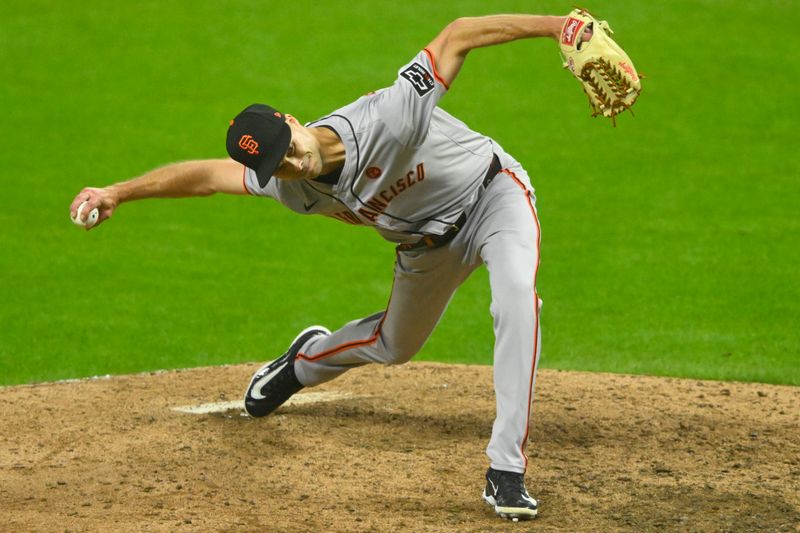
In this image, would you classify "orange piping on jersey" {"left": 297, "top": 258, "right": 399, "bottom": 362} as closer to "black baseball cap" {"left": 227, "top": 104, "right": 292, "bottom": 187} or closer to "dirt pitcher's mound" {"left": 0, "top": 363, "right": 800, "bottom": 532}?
"dirt pitcher's mound" {"left": 0, "top": 363, "right": 800, "bottom": 532}

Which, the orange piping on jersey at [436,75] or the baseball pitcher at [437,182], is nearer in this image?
the baseball pitcher at [437,182]

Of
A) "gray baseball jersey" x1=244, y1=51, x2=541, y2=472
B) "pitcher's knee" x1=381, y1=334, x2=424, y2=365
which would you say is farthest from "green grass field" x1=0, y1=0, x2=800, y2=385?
"gray baseball jersey" x1=244, y1=51, x2=541, y2=472

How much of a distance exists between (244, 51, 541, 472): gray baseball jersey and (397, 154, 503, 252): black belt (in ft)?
0.07

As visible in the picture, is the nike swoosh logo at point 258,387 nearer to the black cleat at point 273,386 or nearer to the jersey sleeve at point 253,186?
the black cleat at point 273,386

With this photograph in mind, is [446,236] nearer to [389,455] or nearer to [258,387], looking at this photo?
[389,455]

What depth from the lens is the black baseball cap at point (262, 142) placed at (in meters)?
4.18

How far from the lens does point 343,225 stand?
1009 cm

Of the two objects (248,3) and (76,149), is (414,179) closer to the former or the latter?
(76,149)

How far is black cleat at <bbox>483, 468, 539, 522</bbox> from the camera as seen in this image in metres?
4.29

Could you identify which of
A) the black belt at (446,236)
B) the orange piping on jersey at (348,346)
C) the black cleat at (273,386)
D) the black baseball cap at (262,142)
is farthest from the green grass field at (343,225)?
the black baseball cap at (262,142)

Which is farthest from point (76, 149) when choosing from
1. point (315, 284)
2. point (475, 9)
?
point (475, 9)

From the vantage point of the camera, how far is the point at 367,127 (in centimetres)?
447

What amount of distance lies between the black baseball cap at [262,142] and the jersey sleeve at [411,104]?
43cm

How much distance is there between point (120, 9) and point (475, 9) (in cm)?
454
